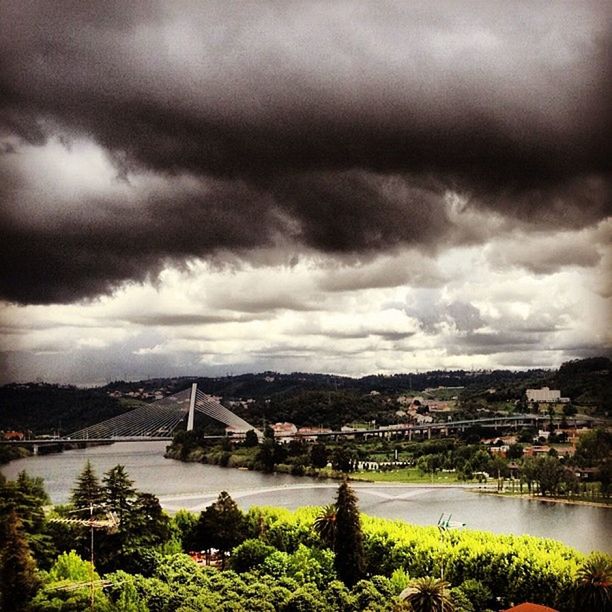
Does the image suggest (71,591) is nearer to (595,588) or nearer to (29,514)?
(29,514)

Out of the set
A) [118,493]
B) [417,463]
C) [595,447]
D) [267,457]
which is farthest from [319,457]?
[595,447]

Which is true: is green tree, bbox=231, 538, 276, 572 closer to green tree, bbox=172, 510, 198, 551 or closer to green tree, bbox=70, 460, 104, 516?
green tree, bbox=172, 510, 198, 551

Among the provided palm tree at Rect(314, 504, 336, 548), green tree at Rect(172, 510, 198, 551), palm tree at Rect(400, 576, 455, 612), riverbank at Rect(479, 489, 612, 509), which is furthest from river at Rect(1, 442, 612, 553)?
palm tree at Rect(400, 576, 455, 612)

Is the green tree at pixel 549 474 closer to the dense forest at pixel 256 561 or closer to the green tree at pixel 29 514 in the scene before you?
the dense forest at pixel 256 561

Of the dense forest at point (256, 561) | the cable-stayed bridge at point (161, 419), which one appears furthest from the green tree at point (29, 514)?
the cable-stayed bridge at point (161, 419)

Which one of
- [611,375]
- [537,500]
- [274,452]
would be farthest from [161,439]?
[611,375]
